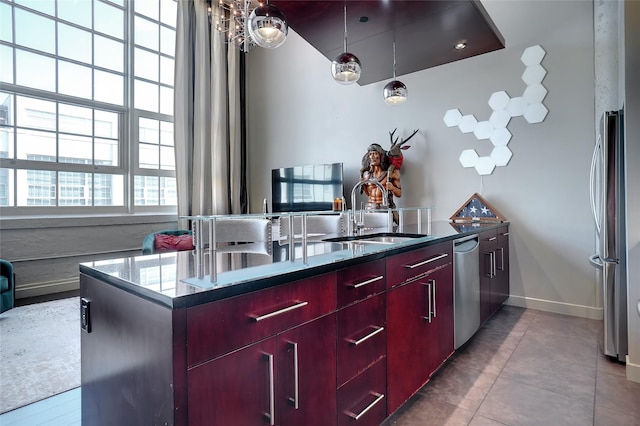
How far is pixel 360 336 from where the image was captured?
1312 mm

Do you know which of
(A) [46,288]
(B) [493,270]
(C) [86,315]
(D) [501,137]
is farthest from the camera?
(A) [46,288]

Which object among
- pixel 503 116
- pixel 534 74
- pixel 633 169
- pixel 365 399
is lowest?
pixel 365 399

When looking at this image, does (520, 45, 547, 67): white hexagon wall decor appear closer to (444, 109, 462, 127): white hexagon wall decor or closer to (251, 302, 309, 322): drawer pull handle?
(444, 109, 462, 127): white hexagon wall decor

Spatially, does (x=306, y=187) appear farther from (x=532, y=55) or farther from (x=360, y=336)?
(x=360, y=336)

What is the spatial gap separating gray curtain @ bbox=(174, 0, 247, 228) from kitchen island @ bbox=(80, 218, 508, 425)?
4.09 m

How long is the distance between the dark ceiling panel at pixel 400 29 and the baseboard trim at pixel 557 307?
8.42 ft

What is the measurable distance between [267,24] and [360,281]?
63.2 inches

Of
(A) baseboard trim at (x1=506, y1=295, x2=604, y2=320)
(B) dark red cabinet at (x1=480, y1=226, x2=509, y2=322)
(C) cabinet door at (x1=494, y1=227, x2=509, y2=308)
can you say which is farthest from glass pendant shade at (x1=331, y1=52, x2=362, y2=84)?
(A) baseboard trim at (x1=506, y1=295, x2=604, y2=320)

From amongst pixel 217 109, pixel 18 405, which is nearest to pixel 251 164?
pixel 217 109

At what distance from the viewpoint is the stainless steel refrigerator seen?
82.2 inches

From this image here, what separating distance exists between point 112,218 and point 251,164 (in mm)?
2380

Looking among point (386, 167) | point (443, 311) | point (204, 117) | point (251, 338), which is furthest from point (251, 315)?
point (204, 117)

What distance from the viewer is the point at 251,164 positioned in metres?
6.00

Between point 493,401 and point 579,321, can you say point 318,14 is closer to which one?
point 493,401
